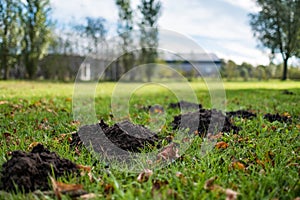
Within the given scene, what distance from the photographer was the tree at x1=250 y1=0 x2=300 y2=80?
18.1 meters

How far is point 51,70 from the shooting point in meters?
22.5

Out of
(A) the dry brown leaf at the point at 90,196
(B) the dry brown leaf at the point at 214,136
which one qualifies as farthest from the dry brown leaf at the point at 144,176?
(B) the dry brown leaf at the point at 214,136

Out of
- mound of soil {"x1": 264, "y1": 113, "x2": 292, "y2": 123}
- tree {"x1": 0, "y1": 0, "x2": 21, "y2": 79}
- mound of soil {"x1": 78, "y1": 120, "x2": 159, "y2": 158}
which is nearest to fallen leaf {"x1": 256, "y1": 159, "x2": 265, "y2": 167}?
mound of soil {"x1": 78, "y1": 120, "x2": 159, "y2": 158}

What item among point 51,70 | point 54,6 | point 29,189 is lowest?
point 29,189

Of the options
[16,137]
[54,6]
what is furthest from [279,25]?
[16,137]

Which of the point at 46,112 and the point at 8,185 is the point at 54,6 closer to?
the point at 46,112

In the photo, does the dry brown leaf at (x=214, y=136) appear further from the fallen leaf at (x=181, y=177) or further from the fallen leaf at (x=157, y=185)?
the fallen leaf at (x=157, y=185)

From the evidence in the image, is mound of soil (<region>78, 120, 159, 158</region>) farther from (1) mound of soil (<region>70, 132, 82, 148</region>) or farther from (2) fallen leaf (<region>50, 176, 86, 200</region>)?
(2) fallen leaf (<region>50, 176, 86, 200</region>)

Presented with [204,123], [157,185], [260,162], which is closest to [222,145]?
[260,162]

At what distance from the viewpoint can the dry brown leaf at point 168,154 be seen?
221 cm

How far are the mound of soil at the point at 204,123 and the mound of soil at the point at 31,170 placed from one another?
1581 mm

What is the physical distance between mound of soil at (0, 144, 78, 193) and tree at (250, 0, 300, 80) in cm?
1785

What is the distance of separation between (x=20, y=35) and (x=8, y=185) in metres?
21.8

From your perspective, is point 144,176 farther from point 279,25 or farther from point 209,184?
point 279,25
